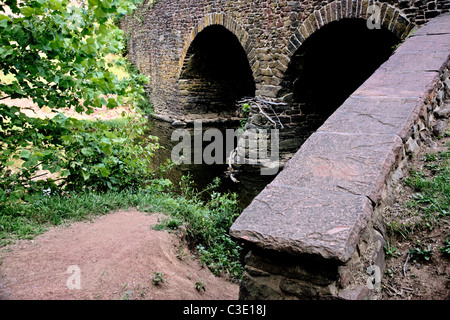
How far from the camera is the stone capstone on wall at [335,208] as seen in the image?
1.43 meters

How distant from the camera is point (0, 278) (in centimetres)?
221

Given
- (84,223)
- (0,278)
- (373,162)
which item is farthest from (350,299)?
(84,223)

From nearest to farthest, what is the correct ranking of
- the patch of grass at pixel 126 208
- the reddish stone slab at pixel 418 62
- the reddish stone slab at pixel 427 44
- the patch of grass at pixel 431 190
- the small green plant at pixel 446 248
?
1. the small green plant at pixel 446 248
2. the patch of grass at pixel 431 190
3. the reddish stone slab at pixel 418 62
4. the patch of grass at pixel 126 208
5. the reddish stone slab at pixel 427 44

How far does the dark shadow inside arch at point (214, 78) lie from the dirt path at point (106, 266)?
27.7 feet

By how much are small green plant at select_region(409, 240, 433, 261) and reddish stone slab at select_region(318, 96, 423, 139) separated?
2.18 ft

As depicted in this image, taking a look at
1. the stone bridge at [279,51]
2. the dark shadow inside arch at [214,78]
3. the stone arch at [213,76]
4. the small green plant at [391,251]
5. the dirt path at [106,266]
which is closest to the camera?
the small green plant at [391,251]

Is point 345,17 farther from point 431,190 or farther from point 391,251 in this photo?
point 391,251

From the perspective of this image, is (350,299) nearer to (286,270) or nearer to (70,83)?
(286,270)

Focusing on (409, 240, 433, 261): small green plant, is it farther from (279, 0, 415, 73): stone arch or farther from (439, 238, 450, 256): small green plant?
(279, 0, 415, 73): stone arch

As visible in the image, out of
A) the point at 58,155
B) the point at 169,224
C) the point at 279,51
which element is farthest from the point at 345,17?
the point at 58,155

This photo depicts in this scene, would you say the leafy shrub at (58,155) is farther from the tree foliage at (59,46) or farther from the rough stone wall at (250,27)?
the rough stone wall at (250,27)

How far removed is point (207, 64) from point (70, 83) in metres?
8.84

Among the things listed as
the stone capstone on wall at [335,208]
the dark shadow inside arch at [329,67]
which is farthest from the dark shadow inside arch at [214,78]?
the stone capstone on wall at [335,208]

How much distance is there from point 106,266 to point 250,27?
20.4 feet
